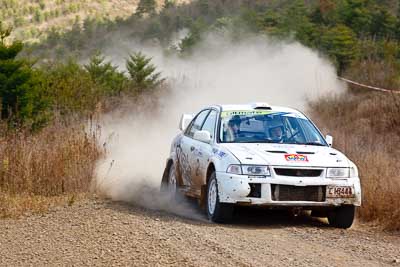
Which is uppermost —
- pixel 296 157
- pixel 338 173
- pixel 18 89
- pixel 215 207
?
pixel 18 89

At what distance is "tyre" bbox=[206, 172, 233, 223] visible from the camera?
10.4m

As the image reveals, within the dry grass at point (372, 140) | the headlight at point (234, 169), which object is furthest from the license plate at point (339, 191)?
the headlight at point (234, 169)

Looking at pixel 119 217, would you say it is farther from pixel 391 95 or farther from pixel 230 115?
pixel 391 95

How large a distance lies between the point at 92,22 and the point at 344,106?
51.7 m

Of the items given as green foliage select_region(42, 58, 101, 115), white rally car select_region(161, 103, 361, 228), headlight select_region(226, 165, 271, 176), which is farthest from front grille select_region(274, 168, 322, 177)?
green foliage select_region(42, 58, 101, 115)

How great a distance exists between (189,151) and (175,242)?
3609mm

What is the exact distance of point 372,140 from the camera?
18391 millimetres

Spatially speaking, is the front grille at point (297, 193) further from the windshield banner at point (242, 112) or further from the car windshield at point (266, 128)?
the windshield banner at point (242, 112)

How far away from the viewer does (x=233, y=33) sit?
45250 mm

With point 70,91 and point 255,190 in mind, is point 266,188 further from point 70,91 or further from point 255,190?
point 70,91

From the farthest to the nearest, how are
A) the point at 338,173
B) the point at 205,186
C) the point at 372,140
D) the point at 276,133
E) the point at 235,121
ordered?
the point at 372,140 < the point at 235,121 < the point at 276,133 < the point at 205,186 < the point at 338,173

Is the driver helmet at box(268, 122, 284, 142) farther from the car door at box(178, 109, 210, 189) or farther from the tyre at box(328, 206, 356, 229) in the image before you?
the tyre at box(328, 206, 356, 229)

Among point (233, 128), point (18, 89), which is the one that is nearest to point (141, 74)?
point (18, 89)

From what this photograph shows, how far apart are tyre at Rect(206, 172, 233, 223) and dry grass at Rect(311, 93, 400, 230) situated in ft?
7.13
